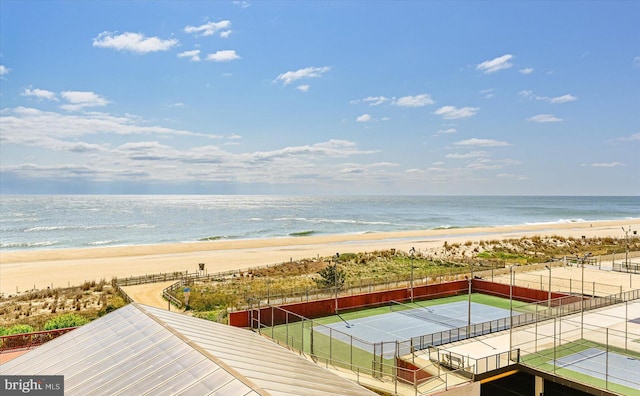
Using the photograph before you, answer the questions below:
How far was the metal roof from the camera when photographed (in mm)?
10797

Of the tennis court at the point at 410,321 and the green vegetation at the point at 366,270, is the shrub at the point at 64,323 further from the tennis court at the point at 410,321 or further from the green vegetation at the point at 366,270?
the tennis court at the point at 410,321

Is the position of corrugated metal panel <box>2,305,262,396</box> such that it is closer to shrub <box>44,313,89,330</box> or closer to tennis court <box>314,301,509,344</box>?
tennis court <box>314,301,509,344</box>

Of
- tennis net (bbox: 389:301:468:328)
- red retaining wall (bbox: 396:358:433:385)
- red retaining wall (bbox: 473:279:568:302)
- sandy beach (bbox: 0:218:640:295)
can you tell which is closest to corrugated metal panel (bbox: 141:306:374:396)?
red retaining wall (bbox: 396:358:433:385)

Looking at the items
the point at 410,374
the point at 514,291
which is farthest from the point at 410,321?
the point at 514,291

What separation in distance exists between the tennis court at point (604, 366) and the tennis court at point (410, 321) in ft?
26.7

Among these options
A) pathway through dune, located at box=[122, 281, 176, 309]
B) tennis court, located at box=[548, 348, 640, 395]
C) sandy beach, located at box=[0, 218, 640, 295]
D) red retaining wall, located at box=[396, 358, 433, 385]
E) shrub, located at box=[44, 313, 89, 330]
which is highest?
tennis court, located at box=[548, 348, 640, 395]

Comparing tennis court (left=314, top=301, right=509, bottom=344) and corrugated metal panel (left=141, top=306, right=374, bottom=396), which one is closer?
corrugated metal panel (left=141, top=306, right=374, bottom=396)

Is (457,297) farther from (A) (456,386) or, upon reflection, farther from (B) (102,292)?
(B) (102,292)

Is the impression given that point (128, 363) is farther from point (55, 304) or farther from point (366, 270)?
point (366, 270)

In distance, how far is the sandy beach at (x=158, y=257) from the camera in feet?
181

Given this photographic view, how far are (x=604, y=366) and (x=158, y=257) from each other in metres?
64.3

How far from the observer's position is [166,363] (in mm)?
11922

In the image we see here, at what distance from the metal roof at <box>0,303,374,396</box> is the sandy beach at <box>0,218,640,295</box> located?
39272 millimetres

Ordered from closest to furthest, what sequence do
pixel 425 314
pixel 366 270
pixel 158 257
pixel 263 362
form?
pixel 263 362 → pixel 425 314 → pixel 366 270 → pixel 158 257
